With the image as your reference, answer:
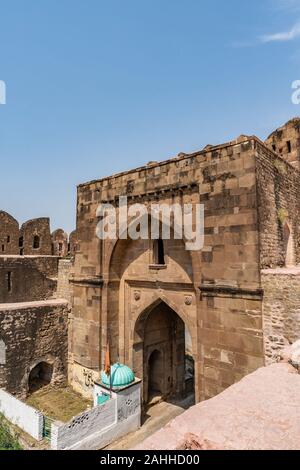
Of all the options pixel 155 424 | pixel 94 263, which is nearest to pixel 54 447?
pixel 155 424

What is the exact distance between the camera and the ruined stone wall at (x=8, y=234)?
54.1 ft

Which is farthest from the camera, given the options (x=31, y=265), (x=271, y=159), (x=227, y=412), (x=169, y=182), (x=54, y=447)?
(x=31, y=265)

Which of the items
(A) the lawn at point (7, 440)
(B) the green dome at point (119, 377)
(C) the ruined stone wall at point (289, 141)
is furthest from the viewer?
(C) the ruined stone wall at point (289, 141)

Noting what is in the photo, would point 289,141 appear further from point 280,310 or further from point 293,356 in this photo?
point 293,356

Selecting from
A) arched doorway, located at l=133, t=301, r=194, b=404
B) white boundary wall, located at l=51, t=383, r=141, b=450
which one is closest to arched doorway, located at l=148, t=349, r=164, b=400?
arched doorway, located at l=133, t=301, r=194, b=404

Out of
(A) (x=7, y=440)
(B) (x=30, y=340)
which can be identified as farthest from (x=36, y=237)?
(A) (x=7, y=440)

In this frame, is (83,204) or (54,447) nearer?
(54,447)

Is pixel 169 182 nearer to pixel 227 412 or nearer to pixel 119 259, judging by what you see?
pixel 119 259

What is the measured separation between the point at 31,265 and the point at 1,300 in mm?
1970

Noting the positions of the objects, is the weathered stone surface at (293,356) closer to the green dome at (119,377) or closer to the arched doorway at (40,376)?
the green dome at (119,377)

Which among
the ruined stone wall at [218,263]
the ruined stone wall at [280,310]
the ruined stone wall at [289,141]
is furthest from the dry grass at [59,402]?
the ruined stone wall at [289,141]

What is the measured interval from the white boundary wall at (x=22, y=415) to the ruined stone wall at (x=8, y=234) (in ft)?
28.4

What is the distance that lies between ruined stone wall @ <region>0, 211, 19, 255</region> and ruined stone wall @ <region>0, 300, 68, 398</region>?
558cm

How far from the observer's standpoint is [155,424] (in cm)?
1013
